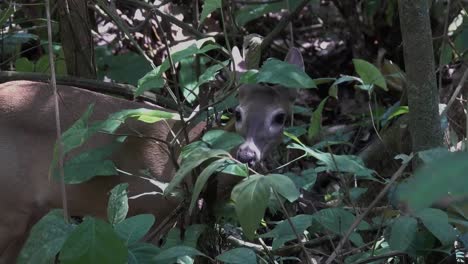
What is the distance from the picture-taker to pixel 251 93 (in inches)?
148

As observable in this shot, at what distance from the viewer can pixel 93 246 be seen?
1.68 meters

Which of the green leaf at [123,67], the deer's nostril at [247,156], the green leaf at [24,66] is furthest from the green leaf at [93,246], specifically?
the green leaf at [123,67]

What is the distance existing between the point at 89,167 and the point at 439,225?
1202mm

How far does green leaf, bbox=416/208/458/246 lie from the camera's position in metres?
1.91

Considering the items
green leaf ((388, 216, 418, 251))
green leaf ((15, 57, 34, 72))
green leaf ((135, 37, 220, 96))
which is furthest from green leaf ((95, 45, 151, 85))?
green leaf ((388, 216, 418, 251))

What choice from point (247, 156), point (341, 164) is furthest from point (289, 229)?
point (247, 156)

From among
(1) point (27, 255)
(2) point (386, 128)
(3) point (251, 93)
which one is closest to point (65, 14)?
(3) point (251, 93)

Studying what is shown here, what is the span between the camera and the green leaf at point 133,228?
1.94 meters

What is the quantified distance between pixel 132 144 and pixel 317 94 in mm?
2526

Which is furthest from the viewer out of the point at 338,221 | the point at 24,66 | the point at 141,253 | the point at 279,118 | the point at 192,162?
the point at 24,66

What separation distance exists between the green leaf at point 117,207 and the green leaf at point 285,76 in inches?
21.8

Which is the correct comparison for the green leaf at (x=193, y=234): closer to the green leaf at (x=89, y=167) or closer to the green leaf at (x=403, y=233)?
the green leaf at (x=89, y=167)

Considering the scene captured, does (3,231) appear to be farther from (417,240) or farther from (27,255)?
(417,240)

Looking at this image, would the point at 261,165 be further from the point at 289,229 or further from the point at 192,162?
the point at 192,162
